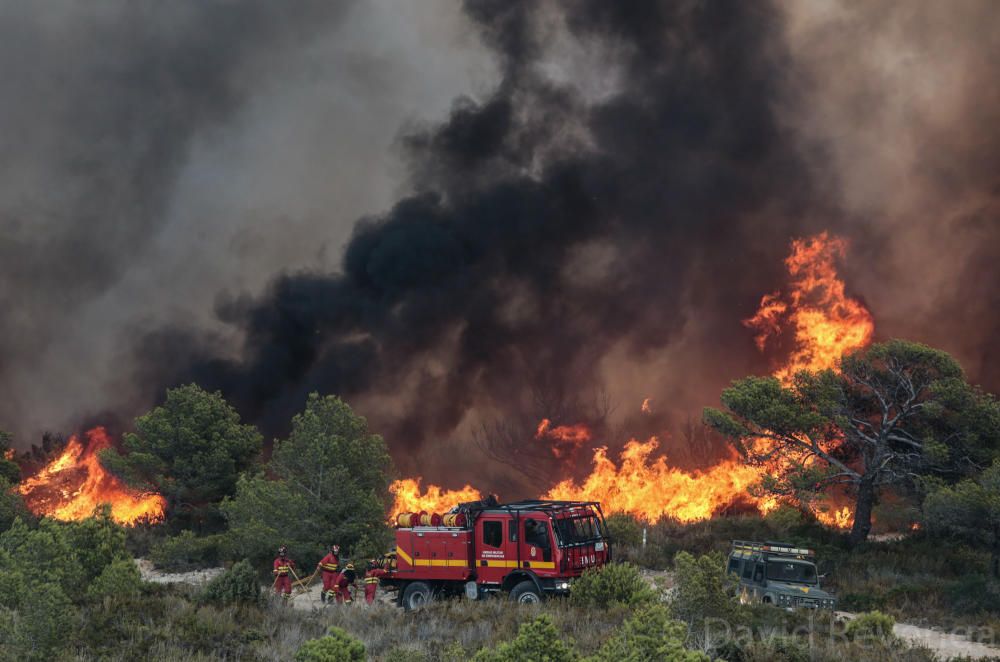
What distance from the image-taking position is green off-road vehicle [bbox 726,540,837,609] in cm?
2092

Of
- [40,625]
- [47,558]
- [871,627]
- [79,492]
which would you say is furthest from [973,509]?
[79,492]

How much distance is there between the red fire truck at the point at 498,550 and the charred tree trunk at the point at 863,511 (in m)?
11.7

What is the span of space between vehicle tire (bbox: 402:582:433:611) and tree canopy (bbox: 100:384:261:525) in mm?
16955

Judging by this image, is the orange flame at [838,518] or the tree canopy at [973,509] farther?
the orange flame at [838,518]

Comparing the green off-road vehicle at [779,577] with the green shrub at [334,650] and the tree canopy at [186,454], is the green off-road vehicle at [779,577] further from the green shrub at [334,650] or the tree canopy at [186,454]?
the tree canopy at [186,454]

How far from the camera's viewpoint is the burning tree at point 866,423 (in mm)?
27375

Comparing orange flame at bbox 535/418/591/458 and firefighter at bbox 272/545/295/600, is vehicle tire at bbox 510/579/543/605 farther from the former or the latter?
orange flame at bbox 535/418/591/458

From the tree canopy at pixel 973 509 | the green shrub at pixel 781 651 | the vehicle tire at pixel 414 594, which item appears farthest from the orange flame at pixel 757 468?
the green shrub at pixel 781 651


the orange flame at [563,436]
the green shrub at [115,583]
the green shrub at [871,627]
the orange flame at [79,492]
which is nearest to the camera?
the green shrub at [871,627]

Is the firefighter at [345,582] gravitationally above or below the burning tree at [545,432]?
below

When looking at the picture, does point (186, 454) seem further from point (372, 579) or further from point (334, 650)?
point (334, 650)

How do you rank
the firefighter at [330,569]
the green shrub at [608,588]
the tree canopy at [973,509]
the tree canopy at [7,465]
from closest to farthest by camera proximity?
the green shrub at [608,588] < the tree canopy at [973,509] < the firefighter at [330,569] < the tree canopy at [7,465]

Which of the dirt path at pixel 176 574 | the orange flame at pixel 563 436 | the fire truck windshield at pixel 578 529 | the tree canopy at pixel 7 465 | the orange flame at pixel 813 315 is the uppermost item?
the orange flame at pixel 813 315

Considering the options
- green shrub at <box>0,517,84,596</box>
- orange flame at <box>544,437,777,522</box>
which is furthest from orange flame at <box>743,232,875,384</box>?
green shrub at <box>0,517,84,596</box>
